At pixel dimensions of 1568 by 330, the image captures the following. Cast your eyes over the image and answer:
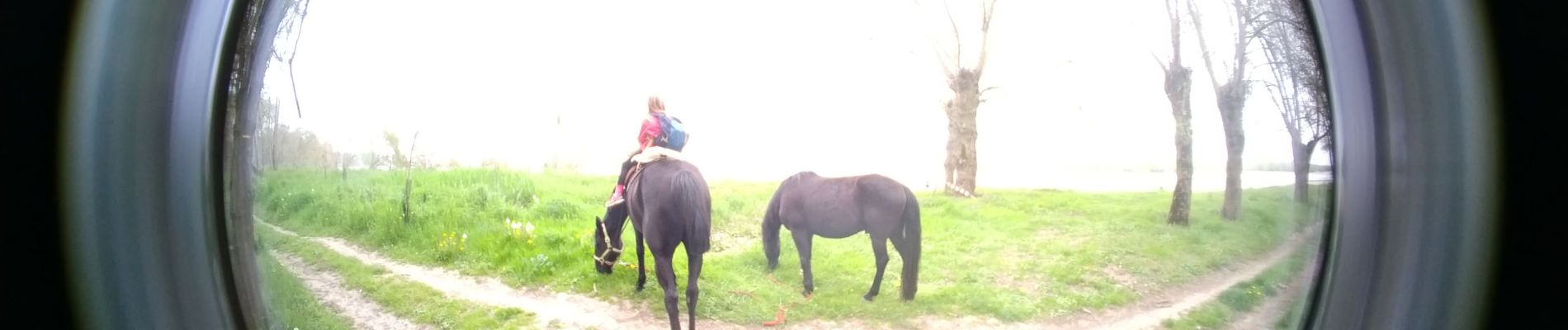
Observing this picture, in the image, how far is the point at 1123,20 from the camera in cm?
175

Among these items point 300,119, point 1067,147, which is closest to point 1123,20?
point 1067,147

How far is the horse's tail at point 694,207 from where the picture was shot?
5.97 feet

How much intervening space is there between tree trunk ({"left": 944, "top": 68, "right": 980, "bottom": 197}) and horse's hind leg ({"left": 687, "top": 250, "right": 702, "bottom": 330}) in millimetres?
686

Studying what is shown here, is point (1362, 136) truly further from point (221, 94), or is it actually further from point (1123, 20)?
point (221, 94)

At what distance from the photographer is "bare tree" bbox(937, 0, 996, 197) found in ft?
5.99

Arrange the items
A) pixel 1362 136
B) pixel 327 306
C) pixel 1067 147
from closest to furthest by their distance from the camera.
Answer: pixel 1362 136 < pixel 1067 147 < pixel 327 306

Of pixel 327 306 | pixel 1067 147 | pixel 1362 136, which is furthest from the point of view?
pixel 327 306

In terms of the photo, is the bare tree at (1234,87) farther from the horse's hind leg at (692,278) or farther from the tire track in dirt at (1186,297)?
the horse's hind leg at (692,278)

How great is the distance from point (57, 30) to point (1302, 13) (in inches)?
121

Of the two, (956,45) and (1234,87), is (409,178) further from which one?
(1234,87)

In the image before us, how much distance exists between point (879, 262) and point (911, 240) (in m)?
0.10

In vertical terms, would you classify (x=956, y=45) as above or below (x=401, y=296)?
above

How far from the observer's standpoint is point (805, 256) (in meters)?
1.86

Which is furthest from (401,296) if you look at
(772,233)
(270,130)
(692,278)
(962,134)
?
(962,134)
